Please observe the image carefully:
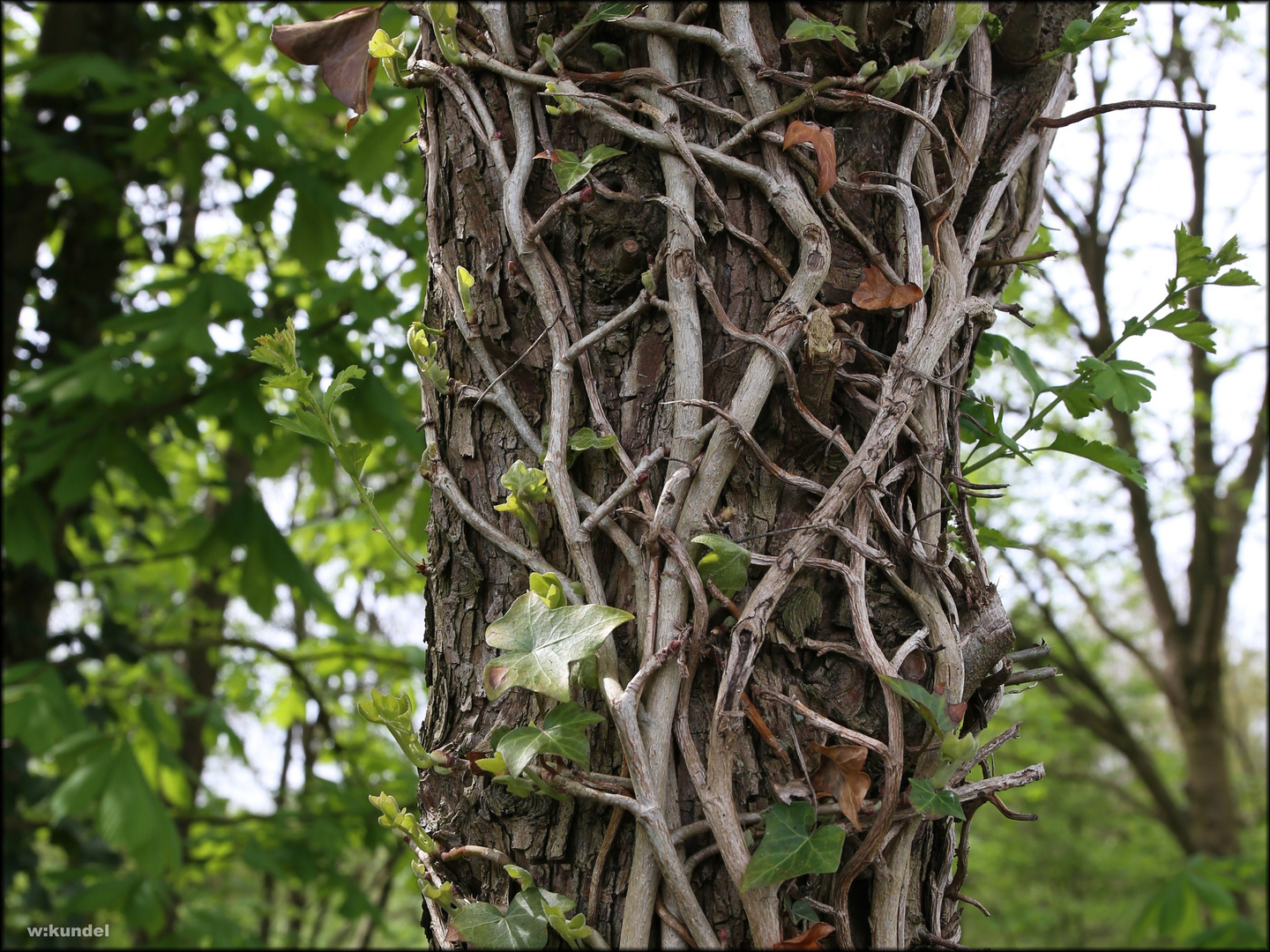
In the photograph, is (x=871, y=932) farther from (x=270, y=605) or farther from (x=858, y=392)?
(x=270, y=605)

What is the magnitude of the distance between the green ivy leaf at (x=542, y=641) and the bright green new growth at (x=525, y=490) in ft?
0.27

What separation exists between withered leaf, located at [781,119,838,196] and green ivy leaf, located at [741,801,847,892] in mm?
546

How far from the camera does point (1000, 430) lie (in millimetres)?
912

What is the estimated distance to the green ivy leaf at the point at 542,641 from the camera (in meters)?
0.67

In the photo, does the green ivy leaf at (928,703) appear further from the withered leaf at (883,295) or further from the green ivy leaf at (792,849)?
the withered leaf at (883,295)

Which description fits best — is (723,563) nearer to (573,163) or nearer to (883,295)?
(883,295)

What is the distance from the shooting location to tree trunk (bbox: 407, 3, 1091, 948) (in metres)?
0.70

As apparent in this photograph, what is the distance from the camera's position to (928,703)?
0.66 metres

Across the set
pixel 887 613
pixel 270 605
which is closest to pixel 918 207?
pixel 887 613

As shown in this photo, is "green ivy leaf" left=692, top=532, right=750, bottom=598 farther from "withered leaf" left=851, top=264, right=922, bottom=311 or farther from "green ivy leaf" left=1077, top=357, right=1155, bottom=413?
"green ivy leaf" left=1077, top=357, right=1155, bottom=413

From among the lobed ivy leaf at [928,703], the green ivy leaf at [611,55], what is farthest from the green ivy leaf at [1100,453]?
the green ivy leaf at [611,55]

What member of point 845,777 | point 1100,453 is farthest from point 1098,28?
point 845,777

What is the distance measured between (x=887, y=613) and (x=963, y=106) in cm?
54

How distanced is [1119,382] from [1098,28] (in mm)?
363
